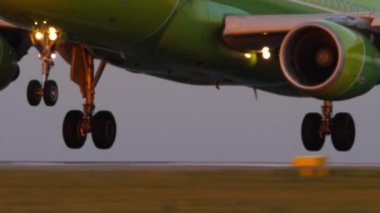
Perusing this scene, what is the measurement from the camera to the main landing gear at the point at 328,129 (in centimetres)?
2841

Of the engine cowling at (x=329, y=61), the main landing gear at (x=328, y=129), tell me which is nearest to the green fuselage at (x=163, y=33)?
the engine cowling at (x=329, y=61)

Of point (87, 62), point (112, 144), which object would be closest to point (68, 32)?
point (87, 62)

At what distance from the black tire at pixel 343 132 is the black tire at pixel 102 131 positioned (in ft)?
17.6

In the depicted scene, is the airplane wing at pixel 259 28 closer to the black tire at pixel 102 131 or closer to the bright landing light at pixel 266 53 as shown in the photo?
the bright landing light at pixel 266 53

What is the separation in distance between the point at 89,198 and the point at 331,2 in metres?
17.3

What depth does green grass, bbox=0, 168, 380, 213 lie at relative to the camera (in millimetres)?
11500

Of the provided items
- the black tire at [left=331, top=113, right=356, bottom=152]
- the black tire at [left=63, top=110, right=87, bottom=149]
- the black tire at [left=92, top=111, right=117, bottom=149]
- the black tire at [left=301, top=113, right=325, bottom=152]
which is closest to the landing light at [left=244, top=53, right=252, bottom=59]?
the black tire at [left=92, top=111, right=117, bottom=149]

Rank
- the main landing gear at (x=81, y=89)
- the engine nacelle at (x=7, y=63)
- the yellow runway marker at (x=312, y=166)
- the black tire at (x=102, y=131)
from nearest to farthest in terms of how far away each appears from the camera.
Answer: the yellow runway marker at (x=312, y=166) < the main landing gear at (x=81, y=89) < the engine nacelle at (x=7, y=63) < the black tire at (x=102, y=131)

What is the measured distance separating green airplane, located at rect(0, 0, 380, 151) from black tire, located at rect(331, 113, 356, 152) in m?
1.77

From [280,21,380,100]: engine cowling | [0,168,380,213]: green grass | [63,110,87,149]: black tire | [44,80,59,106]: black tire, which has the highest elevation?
[280,21,380,100]: engine cowling

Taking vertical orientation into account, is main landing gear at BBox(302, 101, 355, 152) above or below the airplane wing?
below

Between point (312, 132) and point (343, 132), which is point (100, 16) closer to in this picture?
point (343, 132)

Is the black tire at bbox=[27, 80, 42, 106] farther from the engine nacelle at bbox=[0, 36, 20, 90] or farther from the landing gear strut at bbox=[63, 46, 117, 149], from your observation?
the landing gear strut at bbox=[63, 46, 117, 149]

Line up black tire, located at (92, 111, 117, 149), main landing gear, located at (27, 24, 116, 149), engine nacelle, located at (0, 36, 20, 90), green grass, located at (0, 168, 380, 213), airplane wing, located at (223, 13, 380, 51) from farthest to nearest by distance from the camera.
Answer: black tire, located at (92, 111, 117, 149), engine nacelle, located at (0, 36, 20, 90), airplane wing, located at (223, 13, 380, 51), main landing gear, located at (27, 24, 116, 149), green grass, located at (0, 168, 380, 213)
